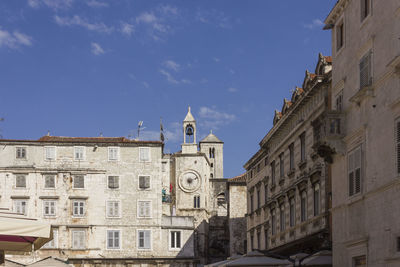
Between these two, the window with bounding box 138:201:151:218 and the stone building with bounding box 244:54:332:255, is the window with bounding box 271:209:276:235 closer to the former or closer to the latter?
the stone building with bounding box 244:54:332:255

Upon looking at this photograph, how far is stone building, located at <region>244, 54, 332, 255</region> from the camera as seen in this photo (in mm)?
29422

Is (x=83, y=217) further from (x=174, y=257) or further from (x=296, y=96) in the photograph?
(x=296, y=96)

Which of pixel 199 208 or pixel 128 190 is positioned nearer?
pixel 128 190

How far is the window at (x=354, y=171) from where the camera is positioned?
18.7m

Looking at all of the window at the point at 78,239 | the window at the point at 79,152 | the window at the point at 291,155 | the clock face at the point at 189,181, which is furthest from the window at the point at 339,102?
the clock face at the point at 189,181

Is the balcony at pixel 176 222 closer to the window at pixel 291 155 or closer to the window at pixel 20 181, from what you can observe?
the window at pixel 20 181

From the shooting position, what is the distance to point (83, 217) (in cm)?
5900

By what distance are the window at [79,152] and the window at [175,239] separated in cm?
1085

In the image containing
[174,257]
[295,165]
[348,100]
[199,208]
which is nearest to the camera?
[348,100]

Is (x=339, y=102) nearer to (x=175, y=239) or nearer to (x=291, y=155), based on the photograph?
(x=291, y=155)

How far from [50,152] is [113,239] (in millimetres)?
9820

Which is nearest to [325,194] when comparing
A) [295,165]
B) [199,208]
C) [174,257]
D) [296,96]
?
[295,165]

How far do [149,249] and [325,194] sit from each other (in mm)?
33319

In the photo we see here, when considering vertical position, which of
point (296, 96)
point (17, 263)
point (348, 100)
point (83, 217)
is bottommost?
point (17, 263)
